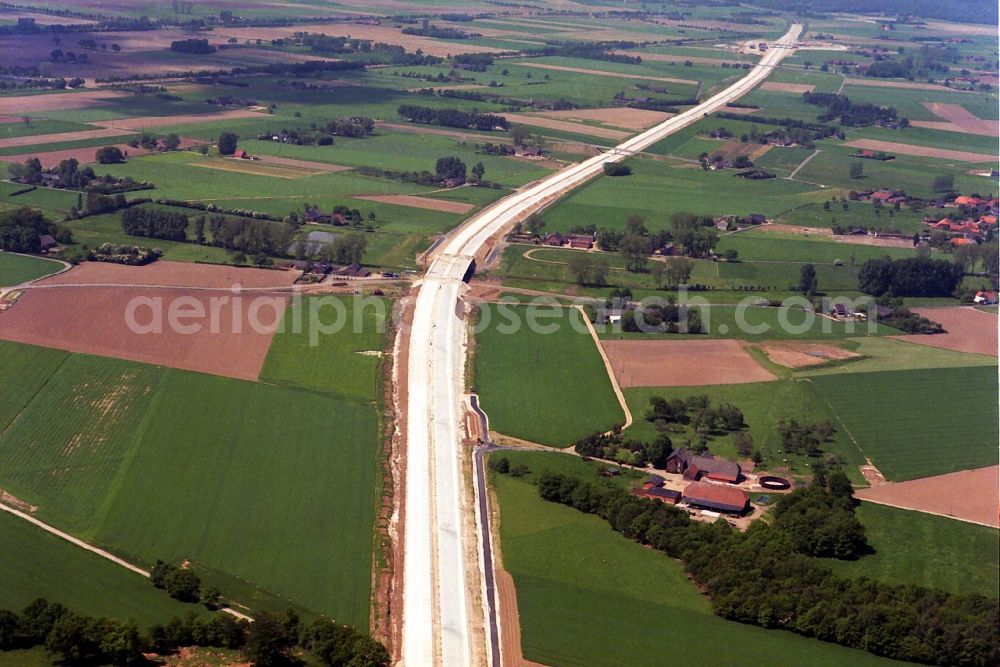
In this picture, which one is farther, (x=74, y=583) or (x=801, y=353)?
(x=801, y=353)

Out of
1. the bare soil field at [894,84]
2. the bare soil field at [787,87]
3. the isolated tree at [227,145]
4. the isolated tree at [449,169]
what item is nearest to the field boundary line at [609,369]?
the isolated tree at [449,169]

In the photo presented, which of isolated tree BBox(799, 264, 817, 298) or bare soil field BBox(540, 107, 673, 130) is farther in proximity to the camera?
bare soil field BBox(540, 107, 673, 130)

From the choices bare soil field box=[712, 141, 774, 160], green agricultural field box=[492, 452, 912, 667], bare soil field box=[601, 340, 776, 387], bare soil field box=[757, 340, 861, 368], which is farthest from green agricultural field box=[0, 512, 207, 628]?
bare soil field box=[712, 141, 774, 160]

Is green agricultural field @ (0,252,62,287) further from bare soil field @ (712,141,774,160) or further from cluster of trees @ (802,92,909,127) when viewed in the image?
cluster of trees @ (802,92,909,127)

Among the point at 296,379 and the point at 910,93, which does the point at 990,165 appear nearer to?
the point at 910,93

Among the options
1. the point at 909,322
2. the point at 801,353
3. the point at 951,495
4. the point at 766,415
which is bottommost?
the point at 951,495

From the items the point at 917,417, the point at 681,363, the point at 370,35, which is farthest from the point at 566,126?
the point at 917,417

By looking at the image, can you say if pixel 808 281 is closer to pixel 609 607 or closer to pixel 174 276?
pixel 174 276
